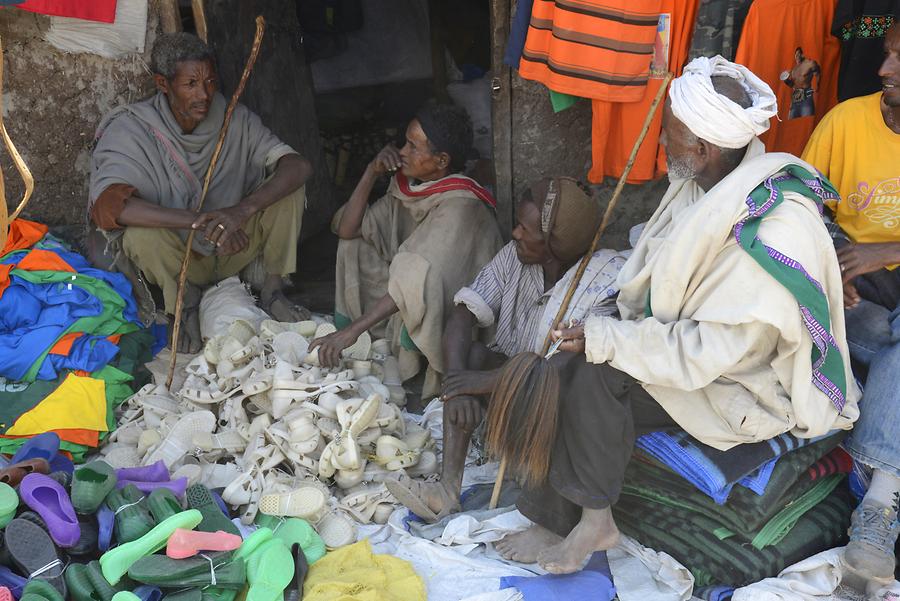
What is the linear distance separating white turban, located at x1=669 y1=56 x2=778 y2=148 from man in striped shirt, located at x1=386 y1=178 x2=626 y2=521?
630mm

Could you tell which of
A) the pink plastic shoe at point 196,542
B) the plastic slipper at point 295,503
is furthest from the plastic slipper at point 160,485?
the pink plastic shoe at point 196,542

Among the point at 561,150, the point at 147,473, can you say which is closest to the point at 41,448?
the point at 147,473

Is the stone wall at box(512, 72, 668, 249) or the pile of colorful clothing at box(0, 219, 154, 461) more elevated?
the stone wall at box(512, 72, 668, 249)

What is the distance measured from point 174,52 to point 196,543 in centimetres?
231

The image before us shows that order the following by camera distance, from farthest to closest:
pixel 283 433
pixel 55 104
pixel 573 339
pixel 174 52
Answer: pixel 55 104 → pixel 174 52 → pixel 283 433 → pixel 573 339

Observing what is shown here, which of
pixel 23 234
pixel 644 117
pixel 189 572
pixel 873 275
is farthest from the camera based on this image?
pixel 23 234

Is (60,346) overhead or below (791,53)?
below

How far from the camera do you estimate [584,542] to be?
2611 millimetres

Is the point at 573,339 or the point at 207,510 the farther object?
the point at 207,510

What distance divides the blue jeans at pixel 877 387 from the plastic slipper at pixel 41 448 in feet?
8.52

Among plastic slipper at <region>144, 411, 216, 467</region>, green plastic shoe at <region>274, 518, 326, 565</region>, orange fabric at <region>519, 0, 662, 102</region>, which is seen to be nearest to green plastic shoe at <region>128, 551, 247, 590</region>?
green plastic shoe at <region>274, 518, 326, 565</region>

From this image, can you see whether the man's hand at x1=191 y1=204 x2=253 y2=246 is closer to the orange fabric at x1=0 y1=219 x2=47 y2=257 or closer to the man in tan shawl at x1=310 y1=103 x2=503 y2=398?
the man in tan shawl at x1=310 y1=103 x2=503 y2=398

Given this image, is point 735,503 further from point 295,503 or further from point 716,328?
point 295,503

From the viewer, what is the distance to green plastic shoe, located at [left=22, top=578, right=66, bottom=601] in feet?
7.75
